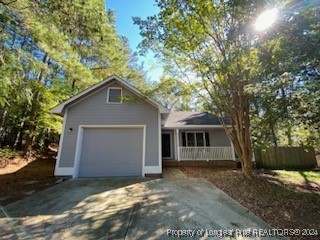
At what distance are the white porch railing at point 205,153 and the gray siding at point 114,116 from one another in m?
3.95

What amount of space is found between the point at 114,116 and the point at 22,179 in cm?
513

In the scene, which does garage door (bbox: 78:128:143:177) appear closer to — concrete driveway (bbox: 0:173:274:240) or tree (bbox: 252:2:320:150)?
concrete driveway (bbox: 0:173:274:240)

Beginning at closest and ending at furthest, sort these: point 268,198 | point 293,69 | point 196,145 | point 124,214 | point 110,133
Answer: point 124,214, point 293,69, point 268,198, point 110,133, point 196,145

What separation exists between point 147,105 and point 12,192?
6.27m

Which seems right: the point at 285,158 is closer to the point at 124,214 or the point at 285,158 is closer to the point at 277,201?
the point at 277,201

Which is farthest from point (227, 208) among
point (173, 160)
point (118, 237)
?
point (173, 160)

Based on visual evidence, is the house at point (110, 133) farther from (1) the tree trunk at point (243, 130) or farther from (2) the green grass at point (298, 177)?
(2) the green grass at point (298, 177)

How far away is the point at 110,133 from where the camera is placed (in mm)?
8750

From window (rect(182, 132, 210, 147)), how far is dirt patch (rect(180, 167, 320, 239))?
545 cm

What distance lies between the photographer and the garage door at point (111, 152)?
27.5 ft

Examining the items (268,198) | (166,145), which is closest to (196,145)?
(166,145)

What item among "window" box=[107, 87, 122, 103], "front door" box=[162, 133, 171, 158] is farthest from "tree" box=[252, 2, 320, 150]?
"front door" box=[162, 133, 171, 158]

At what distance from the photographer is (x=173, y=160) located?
1191 centimetres

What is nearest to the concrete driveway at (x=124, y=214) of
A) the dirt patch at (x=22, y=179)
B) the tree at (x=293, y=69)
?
the dirt patch at (x=22, y=179)
